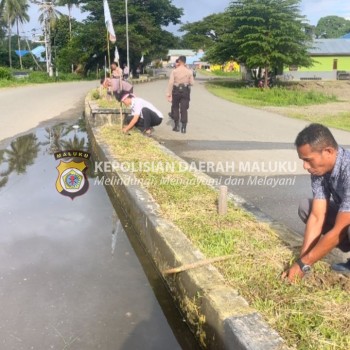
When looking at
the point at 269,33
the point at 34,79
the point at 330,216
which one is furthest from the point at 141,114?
the point at 34,79

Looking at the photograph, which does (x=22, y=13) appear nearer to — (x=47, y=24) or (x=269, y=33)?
(x=47, y=24)

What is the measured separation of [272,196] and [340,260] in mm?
2482

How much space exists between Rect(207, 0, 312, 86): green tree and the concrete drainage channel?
77.7ft

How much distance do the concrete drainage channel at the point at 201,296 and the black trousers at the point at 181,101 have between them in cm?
580

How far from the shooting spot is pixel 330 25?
10006 cm

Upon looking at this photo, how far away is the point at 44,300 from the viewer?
333cm

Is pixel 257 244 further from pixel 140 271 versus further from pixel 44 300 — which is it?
pixel 44 300

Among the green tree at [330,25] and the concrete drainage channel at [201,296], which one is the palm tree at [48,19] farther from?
the green tree at [330,25]

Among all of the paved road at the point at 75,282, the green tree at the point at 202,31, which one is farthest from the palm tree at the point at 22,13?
the paved road at the point at 75,282

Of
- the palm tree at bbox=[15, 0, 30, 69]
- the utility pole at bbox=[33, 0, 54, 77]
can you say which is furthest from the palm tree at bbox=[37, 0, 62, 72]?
the palm tree at bbox=[15, 0, 30, 69]

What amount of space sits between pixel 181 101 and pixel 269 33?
1843 centimetres

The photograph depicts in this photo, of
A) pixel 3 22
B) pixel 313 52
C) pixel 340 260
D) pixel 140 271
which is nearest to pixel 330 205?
pixel 340 260

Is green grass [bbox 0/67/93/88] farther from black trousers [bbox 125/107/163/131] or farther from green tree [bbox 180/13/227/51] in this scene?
black trousers [bbox 125/107/163/131]

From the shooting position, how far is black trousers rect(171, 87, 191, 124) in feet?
32.7
